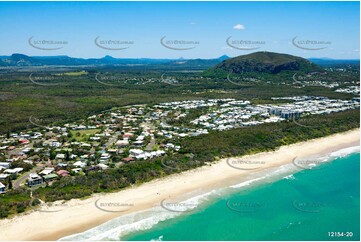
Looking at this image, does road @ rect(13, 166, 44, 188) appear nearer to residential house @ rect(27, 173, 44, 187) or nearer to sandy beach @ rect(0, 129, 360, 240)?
residential house @ rect(27, 173, 44, 187)

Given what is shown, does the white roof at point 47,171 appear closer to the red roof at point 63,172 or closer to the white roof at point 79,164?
the red roof at point 63,172

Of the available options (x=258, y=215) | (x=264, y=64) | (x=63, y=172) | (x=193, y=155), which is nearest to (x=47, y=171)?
(x=63, y=172)

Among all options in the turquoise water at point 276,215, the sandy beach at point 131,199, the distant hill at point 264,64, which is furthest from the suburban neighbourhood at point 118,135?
the distant hill at point 264,64

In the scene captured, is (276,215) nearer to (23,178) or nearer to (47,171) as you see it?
(47,171)

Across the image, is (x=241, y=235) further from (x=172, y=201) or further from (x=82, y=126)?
(x=82, y=126)

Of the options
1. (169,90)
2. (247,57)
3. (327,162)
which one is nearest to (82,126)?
(327,162)

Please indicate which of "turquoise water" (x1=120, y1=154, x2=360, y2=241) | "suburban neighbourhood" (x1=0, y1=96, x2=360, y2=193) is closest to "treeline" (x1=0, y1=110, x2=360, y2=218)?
"suburban neighbourhood" (x1=0, y1=96, x2=360, y2=193)
